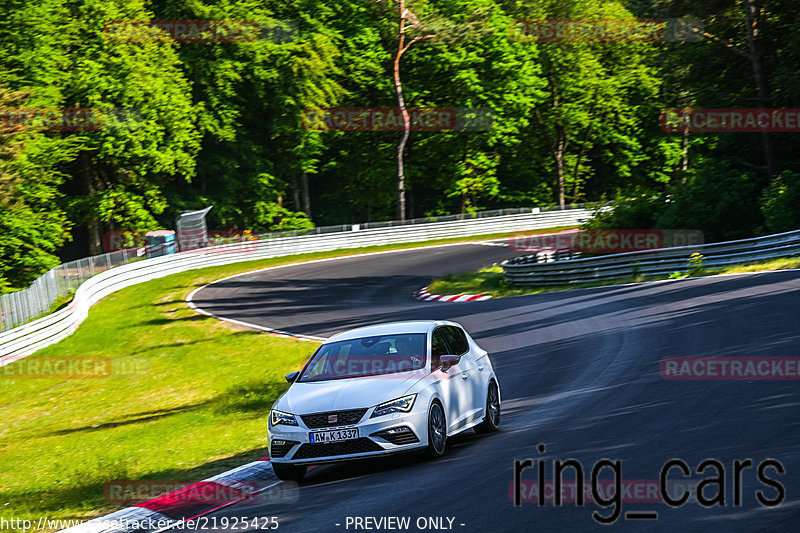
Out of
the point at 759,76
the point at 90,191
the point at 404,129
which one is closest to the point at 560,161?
the point at 404,129

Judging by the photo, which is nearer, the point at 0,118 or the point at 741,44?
the point at 741,44

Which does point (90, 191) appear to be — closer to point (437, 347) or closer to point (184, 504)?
point (437, 347)

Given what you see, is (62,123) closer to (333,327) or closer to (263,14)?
(263,14)

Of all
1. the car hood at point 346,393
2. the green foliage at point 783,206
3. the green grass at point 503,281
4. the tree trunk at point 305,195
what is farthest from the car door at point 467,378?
the tree trunk at point 305,195

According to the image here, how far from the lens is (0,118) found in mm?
42594

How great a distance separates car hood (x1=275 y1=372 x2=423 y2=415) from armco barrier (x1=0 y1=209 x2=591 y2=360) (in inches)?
710

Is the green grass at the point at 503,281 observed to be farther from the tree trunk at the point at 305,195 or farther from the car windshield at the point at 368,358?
the tree trunk at the point at 305,195

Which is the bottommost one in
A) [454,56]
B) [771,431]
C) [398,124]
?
[771,431]

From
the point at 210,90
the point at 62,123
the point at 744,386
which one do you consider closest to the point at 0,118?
the point at 62,123

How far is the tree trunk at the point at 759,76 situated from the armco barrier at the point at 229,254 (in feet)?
24.6

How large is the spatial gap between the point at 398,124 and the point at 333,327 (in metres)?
36.9

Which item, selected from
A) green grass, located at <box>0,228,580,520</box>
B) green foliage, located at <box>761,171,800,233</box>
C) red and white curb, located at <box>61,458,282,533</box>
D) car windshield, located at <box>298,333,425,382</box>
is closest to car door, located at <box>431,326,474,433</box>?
car windshield, located at <box>298,333,425,382</box>

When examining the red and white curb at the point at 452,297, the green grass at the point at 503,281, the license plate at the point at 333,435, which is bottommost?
the red and white curb at the point at 452,297

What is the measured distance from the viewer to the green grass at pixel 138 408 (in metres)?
11.6
